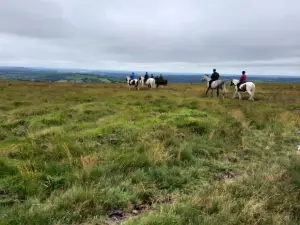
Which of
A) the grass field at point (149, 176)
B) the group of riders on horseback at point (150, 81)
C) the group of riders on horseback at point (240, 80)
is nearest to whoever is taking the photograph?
the grass field at point (149, 176)

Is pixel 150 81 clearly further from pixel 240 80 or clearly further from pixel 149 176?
pixel 149 176

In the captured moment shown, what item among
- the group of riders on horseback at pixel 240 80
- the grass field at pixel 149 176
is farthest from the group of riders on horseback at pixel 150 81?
the grass field at pixel 149 176

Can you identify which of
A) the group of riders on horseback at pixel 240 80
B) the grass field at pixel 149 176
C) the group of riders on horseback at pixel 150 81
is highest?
the group of riders on horseback at pixel 240 80

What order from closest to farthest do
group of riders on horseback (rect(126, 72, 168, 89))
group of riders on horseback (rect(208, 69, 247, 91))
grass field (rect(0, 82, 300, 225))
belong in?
grass field (rect(0, 82, 300, 225)) < group of riders on horseback (rect(208, 69, 247, 91)) < group of riders on horseback (rect(126, 72, 168, 89))

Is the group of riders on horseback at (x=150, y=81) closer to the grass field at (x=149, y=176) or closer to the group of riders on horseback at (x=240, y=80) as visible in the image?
the group of riders on horseback at (x=240, y=80)

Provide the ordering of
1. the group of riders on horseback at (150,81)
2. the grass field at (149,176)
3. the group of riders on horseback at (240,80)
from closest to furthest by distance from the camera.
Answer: the grass field at (149,176), the group of riders on horseback at (240,80), the group of riders on horseback at (150,81)

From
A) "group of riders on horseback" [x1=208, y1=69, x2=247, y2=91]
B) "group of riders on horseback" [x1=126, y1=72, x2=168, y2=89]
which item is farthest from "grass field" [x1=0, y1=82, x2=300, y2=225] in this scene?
"group of riders on horseback" [x1=126, y1=72, x2=168, y2=89]

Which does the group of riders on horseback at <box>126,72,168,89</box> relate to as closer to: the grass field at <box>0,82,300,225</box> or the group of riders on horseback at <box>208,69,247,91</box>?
the group of riders on horseback at <box>208,69,247,91</box>

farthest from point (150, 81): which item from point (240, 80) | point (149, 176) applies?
point (149, 176)

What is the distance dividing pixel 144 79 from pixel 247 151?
30951mm

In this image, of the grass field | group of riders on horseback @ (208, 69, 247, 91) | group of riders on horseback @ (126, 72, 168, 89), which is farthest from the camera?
group of riders on horseback @ (126, 72, 168, 89)

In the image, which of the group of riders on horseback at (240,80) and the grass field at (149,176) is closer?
the grass field at (149,176)

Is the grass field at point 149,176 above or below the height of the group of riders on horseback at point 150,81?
below

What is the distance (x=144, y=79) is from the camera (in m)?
39.4
